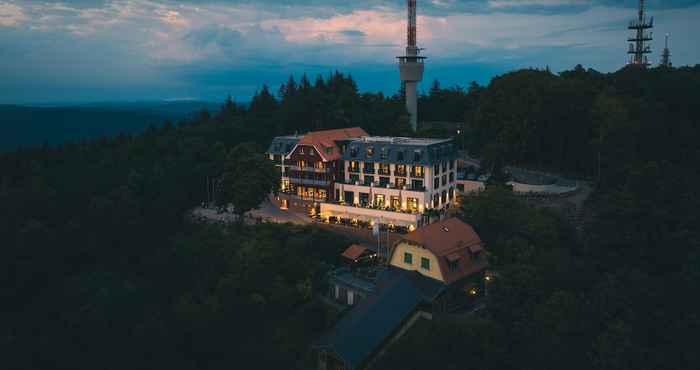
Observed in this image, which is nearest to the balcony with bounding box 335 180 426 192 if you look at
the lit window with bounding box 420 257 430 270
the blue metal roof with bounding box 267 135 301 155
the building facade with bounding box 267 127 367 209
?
the building facade with bounding box 267 127 367 209

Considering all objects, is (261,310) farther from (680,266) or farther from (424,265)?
(680,266)

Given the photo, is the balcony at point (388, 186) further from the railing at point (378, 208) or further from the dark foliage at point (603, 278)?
the dark foliage at point (603, 278)

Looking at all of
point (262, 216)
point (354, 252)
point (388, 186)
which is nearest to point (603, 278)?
point (354, 252)

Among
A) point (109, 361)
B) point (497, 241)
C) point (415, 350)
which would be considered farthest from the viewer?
point (497, 241)

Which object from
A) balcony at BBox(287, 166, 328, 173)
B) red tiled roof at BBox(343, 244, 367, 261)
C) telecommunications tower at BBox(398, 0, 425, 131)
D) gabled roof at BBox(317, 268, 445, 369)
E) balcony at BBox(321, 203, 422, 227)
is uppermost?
telecommunications tower at BBox(398, 0, 425, 131)

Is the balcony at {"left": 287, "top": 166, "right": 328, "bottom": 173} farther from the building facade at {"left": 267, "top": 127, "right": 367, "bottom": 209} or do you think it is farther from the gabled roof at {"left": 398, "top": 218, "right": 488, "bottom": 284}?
the gabled roof at {"left": 398, "top": 218, "right": 488, "bottom": 284}

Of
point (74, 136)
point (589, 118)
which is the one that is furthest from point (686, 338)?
point (74, 136)

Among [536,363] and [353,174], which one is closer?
[536,363]
